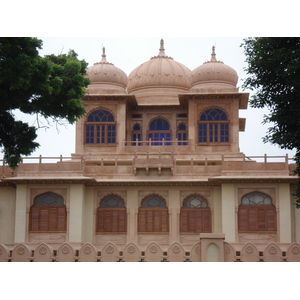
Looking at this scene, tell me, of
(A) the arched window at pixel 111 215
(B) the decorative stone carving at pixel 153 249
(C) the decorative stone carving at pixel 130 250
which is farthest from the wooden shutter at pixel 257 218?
(C) the decorative stone carving at pixel 130 250

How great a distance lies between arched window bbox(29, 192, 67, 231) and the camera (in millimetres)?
29359

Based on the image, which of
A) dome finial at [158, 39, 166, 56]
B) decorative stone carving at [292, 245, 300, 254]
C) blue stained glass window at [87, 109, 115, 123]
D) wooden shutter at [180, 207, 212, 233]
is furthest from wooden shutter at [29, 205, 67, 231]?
dome finial at [158, 39, 166, 56]

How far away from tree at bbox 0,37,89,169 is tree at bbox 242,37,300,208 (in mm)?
5727

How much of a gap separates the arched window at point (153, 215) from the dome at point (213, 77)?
7.46 m

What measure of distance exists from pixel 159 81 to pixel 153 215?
9992mm

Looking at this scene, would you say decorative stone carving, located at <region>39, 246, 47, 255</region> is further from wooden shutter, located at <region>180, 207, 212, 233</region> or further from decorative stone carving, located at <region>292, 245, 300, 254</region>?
decorative stone carving, located at <region>292, 245, 300, 254</region>

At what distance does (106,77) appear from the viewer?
117ft

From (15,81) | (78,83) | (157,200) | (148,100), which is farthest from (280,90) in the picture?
(148,100)

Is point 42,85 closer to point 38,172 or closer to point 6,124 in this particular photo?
point 6,124

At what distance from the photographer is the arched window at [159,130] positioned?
35.8m

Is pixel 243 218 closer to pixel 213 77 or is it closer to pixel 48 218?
pixel 48 218

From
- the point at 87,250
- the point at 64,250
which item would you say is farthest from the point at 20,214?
the point at 87,250

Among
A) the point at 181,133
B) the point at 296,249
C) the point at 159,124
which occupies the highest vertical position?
the point at 159,124

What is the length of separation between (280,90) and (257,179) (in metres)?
8.65
